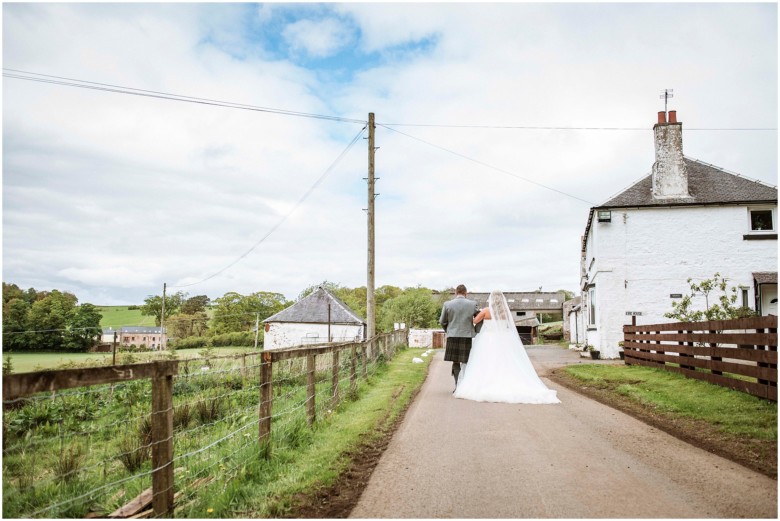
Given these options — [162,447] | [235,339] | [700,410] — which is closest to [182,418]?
[162,447]

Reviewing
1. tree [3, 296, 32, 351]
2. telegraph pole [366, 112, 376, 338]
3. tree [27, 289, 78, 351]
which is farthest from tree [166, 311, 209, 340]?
telegraph pole [366, 112, 376, 338]

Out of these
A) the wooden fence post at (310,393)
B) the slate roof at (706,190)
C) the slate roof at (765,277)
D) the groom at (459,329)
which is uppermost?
the slate roof at (706,190)

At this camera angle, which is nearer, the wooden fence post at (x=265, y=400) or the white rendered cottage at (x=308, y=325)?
the wooden fence post at (x=265, y=400)

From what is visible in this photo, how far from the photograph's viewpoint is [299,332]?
50656 mm

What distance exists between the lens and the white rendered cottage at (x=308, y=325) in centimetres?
5019

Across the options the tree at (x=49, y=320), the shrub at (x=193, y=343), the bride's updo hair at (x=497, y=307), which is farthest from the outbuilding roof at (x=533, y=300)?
the bride's updo hair at (x=497, y=307)

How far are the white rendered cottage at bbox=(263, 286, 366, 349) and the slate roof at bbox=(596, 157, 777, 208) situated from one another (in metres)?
29.5

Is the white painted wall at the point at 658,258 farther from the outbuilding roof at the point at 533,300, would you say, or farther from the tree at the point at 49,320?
the outbuilding roof at the point at 533,300

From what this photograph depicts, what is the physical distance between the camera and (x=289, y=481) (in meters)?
5.17

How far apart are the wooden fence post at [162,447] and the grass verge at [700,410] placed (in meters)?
5.17

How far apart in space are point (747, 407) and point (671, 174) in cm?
1800

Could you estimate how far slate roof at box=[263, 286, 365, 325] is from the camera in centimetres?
5041

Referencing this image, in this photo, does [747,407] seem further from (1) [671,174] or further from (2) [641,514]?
(1) [671,174]

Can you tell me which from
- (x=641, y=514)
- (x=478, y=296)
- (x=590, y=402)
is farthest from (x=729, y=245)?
(x=478, y=296)
